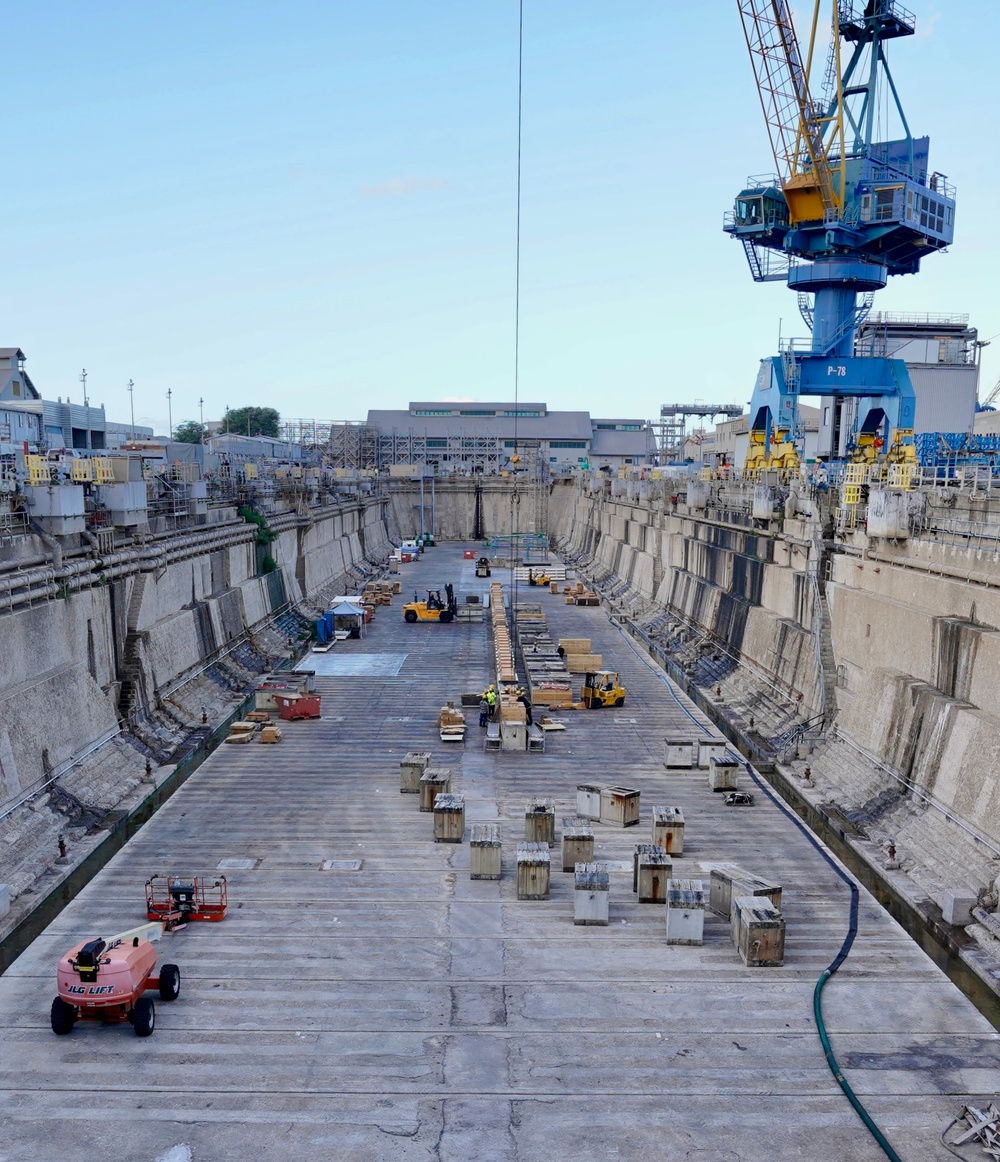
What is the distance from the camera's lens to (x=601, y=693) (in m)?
35.2

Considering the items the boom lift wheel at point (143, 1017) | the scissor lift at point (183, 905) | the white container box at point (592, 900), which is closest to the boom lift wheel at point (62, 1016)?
the boom lift wheel at point (143, 1017)

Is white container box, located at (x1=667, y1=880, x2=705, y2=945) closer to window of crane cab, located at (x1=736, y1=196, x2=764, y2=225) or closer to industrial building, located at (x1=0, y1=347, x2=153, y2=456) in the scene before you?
window of crane cab, located at (x1=736, y1=196, x2=764, y2=225)

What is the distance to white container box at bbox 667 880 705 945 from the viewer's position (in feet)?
57.5

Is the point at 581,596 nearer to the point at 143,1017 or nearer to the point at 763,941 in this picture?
the point at 763,941

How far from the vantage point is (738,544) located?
44875 mm

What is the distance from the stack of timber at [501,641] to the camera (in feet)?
120

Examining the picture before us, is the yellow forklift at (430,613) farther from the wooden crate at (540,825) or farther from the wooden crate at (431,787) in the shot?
the wooden crate at (540,825)

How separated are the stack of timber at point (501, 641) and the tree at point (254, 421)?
134738mm

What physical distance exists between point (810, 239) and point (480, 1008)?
4654cm

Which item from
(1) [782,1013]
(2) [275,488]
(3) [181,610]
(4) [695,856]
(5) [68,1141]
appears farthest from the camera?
(2) [275,488]

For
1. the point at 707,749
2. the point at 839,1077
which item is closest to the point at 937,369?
the point at 707,749

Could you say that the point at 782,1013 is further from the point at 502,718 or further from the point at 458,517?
the point at 458,517

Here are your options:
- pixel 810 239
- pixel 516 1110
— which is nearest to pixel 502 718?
pixel 516 1110

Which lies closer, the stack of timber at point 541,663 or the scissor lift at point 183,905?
the scissor lift at point 183,905
